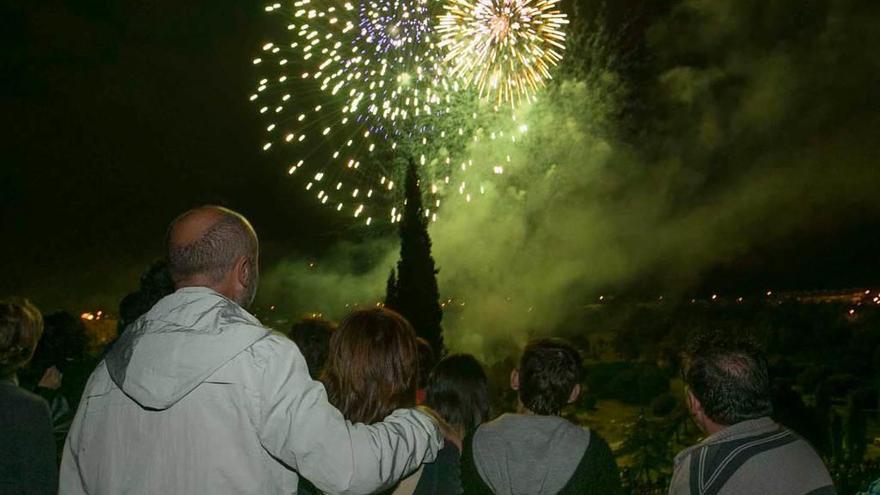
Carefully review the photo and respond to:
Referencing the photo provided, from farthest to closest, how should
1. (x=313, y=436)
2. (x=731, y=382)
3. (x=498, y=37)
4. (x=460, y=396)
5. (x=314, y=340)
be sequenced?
(x=498, y=37) < (x=314, y=340) < (x=460, y=396) < (x=731, y=382) < (x=313, y=436)

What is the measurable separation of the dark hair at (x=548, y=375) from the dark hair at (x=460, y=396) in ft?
2.01

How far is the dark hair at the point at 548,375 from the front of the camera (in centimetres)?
346

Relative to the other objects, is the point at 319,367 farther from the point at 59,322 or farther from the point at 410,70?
the point at 410,70

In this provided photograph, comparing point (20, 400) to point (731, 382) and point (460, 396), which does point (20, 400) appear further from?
point (731, 382)

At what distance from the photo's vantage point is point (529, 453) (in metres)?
3.28

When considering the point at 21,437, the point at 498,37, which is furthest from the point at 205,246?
the point at 498,37

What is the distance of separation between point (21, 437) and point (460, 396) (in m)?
2.11

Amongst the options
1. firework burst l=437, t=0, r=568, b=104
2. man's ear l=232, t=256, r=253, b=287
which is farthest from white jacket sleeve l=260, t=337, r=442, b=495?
firework burst l=437, t=0, r=568, b=104

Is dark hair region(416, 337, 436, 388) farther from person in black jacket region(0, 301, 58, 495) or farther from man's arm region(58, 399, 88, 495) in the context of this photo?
man's arm region(58, 399, 88, 495)

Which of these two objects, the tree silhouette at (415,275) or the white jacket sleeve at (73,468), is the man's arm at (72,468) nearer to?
the white jacket sleeve at (73,468)

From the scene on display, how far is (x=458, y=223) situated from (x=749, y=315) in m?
11.9

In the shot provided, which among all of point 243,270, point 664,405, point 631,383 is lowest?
point 664,405

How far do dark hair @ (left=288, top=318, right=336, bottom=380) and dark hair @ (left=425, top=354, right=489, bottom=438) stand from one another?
800 mm

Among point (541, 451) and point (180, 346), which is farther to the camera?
point (541, 451)
